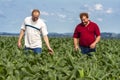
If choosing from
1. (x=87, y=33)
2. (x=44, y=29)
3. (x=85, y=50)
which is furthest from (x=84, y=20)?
(x=85, y=50)

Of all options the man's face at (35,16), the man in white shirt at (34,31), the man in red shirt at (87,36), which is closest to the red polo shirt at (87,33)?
the man in red shirt at (87,36)

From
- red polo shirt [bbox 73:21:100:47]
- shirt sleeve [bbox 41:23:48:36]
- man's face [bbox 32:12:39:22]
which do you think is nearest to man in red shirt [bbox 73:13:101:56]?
red polo shirt [bbox 73:21:100:47]

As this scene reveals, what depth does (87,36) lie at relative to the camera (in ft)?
42.0

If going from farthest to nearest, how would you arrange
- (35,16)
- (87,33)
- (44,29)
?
(87,33)
(44,29)
(35,16)

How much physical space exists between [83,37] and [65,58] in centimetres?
167

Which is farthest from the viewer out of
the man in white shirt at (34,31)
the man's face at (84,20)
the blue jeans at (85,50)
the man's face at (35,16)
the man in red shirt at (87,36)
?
the blue jeans at (85,50)

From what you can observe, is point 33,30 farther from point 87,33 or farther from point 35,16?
point 87,33

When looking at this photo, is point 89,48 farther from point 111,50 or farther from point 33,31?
point 111,50

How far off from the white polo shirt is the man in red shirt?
3.17ft

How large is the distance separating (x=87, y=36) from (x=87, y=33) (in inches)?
3.5

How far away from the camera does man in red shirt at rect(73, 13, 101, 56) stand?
1260 cm

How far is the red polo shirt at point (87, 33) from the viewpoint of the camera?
497 inches

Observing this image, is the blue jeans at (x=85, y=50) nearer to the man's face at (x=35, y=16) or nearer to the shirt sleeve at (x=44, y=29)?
the shirt sleeve at (x=44, y=29)

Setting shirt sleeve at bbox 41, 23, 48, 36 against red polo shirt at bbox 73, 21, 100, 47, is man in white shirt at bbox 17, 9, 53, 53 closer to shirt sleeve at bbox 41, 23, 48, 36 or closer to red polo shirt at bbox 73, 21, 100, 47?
shirt sleeve at bbox 41, 23, 48, 36
